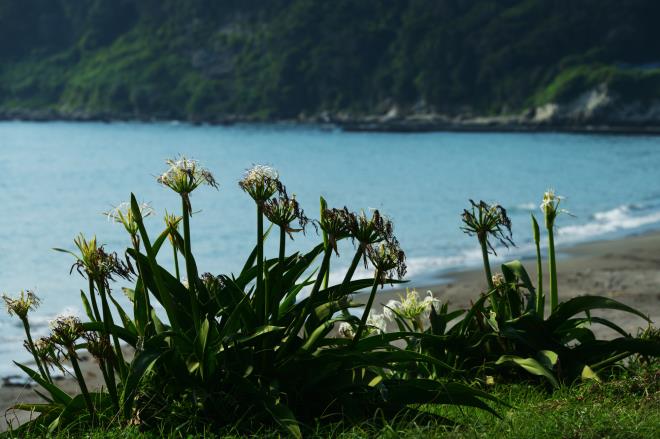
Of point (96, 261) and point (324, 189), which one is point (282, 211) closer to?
point (96, 261)

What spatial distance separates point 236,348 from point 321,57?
5204 inches

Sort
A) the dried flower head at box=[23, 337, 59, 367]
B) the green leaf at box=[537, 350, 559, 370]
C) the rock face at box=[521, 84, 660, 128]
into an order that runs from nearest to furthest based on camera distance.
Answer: the dried flower head at box=[23, 337, 59, 367] < the green leaf at box=[537, 350, 559, 370] < the rock face at box=[521, 84, 660, 128]

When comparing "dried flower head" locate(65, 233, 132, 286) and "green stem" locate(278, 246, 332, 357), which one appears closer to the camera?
"dried flower head" locate(65, 233, 132, 286)

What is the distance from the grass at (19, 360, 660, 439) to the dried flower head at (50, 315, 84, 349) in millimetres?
447

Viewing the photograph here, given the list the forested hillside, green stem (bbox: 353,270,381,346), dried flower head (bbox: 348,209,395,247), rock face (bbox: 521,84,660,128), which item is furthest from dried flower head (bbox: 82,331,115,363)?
the forested hillside

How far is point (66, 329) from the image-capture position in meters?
4.46

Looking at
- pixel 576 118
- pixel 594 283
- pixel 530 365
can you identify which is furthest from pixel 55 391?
pixel 576 118

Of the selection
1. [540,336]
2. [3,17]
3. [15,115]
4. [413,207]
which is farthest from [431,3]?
[540,336]

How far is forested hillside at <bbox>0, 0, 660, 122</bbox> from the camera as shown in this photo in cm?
11756

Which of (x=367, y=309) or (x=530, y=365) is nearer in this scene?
(x=367, y=309)

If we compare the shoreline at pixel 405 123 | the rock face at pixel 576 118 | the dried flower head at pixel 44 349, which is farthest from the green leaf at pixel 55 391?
the rock face at pixel 576 118

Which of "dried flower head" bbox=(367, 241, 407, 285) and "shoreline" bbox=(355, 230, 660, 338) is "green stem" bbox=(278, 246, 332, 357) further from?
"shoreline" bbox=(355, 230, 660, 338)

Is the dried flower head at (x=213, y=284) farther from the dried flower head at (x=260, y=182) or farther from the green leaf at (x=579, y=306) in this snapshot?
the green leaf at (x=579, y=306)

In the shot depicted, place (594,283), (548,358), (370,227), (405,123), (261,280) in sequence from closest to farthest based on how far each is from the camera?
1. (370,227)
2. (261,280)
3. (548,358)
4. (594,283)
5. (405,123)
